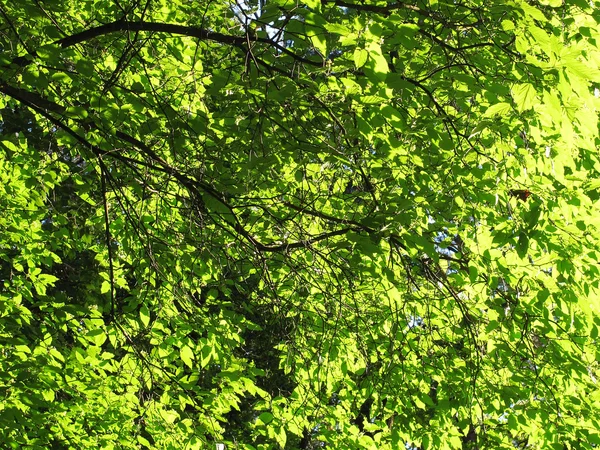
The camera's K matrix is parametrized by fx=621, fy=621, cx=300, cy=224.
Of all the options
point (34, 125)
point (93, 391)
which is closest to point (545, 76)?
point (93, 391)

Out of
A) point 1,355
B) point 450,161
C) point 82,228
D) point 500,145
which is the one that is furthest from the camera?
point 82,228

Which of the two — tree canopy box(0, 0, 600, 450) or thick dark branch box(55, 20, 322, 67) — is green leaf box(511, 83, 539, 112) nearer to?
tree canopy box(0, 0, 600, 450)

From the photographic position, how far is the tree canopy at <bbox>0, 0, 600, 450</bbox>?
3.27m

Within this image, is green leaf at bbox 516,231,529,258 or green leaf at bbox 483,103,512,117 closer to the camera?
green leaf at bbox 483,103,512,117

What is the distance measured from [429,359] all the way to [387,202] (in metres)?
2.15

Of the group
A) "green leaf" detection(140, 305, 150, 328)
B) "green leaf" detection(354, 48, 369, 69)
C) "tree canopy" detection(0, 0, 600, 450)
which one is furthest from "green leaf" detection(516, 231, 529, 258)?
"green leaf" detection(140, 305, 150, 328)

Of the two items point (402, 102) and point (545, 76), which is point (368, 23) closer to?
point (545, 76)

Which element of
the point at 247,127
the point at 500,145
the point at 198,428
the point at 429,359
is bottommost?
the point at 198,428

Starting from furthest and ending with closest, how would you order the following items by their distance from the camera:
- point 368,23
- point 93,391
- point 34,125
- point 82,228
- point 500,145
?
point 34,125, point 82,228, point 93,391, point 500,145, point 368,23

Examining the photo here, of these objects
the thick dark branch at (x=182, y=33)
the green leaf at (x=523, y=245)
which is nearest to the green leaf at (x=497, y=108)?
the green leaf at (x=523, y=245)

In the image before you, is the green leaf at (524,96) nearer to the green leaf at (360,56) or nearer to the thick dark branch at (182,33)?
the green leaf at (360,56)

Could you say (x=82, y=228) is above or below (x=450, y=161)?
above

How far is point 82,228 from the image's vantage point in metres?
6.68

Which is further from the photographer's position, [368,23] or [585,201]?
[585,201]
